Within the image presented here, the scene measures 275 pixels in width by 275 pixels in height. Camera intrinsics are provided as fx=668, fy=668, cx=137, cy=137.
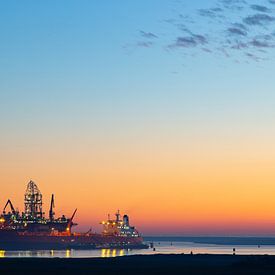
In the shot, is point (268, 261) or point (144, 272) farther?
point (268, 261)

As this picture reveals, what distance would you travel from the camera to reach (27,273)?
77.2 m

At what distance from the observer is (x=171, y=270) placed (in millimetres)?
84312

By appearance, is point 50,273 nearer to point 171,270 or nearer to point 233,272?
point 171,270

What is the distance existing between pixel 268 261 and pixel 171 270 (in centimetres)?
2088

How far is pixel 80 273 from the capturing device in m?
77.2

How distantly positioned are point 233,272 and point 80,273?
17994 millimetres

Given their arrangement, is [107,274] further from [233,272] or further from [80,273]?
[233,272]

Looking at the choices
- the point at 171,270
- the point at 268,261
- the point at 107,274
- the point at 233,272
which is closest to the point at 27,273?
the point at 107,274

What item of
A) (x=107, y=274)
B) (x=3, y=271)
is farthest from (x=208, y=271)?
(x=3, y=271)

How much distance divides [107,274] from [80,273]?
3245mm

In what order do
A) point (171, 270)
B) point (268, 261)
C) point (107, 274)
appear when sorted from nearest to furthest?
point (107, 274) < point (171, 270) < point (268, 261)

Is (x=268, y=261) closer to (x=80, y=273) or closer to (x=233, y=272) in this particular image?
(x=233, y=272)

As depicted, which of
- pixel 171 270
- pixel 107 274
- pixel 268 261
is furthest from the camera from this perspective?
pixel 268 261

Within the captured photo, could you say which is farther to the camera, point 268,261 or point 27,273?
point 268,261
